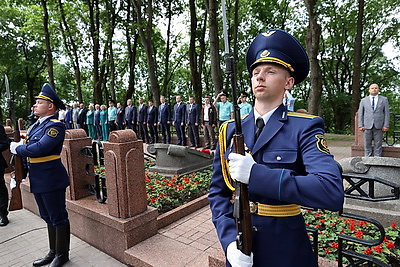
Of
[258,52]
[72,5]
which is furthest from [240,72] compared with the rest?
[258,52]

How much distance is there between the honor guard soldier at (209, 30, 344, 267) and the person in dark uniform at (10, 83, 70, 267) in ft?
9.23

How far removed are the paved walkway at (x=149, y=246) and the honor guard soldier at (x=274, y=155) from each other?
2.00 metres

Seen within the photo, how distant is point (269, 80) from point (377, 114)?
7.08m

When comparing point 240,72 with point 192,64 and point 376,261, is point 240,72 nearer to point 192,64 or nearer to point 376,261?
point 192,64

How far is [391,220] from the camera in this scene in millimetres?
3768

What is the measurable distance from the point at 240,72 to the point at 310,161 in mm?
29433

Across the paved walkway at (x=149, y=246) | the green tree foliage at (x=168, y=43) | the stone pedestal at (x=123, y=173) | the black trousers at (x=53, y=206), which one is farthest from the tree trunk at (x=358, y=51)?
the black trousers at (x=53, y=206)

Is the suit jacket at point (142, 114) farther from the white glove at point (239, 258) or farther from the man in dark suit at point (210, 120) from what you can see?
the white glove at point (239, 258)

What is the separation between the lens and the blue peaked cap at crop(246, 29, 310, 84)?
4.91 feet

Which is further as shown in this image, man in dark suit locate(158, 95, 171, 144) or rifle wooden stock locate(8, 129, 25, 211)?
man in dark suit locate(158, 95, 171, 144)

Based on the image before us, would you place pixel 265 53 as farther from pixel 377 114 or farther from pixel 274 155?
pixel 377 114

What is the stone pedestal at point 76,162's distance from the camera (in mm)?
4508

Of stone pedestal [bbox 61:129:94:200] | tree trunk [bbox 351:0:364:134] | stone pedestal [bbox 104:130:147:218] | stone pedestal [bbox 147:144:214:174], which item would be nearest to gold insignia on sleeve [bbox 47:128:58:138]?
stone pedestal [bbox 104:130:147:218]

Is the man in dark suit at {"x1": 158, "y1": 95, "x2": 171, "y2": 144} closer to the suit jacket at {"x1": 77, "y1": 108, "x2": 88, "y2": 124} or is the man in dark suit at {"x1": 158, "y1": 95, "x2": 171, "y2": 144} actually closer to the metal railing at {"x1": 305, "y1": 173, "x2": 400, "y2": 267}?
the suit jacket at {"x1": 77, "y1": 108, "x2": 88, "y2": 124}
